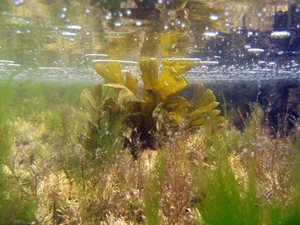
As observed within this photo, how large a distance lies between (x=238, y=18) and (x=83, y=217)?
26.5 ft

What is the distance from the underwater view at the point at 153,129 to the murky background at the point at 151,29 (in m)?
0.06

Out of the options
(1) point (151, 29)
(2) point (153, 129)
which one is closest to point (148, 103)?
(2) point (153, 129)

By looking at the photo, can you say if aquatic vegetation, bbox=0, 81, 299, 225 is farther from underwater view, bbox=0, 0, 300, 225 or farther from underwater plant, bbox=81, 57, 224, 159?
underwater plant, bbox=81, 57, 224, 159

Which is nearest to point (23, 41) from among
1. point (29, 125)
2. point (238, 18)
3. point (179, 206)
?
point (29, 125)

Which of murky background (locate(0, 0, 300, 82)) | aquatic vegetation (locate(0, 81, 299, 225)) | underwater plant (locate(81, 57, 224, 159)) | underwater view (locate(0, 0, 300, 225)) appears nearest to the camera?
aquatic vegetation (locate(0, 81, 299, 225))

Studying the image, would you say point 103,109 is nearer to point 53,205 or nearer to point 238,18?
point 53,205

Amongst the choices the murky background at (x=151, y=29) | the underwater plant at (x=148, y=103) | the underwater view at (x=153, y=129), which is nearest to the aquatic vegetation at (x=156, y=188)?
the underwater view at (x=153, y=129)

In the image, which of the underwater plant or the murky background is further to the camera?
the murky background

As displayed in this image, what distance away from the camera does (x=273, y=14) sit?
31.9 ft

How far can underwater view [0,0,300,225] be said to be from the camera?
192 inches

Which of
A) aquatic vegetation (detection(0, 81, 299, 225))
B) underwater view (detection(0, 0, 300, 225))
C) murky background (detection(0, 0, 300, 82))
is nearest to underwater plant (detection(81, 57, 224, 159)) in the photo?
underwater view (detection(0, 0, 300, 225))

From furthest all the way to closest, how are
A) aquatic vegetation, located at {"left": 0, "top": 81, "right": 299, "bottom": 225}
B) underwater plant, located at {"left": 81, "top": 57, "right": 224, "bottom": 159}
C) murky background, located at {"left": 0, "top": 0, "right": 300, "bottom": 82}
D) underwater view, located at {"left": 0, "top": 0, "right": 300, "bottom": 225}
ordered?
1. murky background, located at {"left": 0, "top": 0, "right": 300, "bottom": 82}
2. underwater plant, located at {"left": 81, "top": 57, "right": 224, "bottom": 159}
3. underwater view, located at {"left": 0, "top": 0, "right": 300, "bottom": 225}
4. aquatic vegetation, located at {"left": 0, "top": 81, "right": 299, "bottom": 225}

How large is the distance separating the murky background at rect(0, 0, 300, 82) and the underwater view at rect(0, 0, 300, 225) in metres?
0.06

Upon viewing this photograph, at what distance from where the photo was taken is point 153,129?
8.54m
